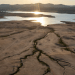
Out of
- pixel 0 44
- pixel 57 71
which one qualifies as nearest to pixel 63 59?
pixel 57 71

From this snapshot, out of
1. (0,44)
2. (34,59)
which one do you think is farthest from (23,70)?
(0,44)

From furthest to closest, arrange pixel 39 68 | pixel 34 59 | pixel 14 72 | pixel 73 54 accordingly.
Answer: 1. pixel 73 54
2. pixel 34 59
3. pixel 39 68
4. pixel 14 72

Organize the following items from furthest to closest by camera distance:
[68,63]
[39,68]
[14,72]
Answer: [68,63], [39,68], [14,72]

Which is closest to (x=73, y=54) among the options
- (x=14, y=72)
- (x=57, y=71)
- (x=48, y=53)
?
(x=48, y=53)

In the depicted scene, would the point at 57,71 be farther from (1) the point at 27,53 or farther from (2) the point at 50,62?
(1) the point at 27,53

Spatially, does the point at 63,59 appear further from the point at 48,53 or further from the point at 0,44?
the point at 0,44

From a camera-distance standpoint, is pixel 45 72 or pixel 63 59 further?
pixel 63 59

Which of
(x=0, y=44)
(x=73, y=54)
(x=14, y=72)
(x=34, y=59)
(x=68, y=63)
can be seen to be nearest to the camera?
(x=14, y=72)

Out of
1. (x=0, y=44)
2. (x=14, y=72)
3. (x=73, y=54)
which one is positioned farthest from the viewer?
(x=0, y=44)

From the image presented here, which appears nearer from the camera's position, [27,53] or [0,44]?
[27,53]
